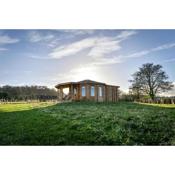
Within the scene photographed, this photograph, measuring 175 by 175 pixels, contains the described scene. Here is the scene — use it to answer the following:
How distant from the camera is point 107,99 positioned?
6.23 metres

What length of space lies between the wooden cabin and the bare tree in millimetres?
439

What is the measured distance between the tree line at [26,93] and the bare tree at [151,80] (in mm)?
1662

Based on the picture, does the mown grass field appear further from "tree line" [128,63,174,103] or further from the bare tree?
the bare tree

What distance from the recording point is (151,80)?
236 inches

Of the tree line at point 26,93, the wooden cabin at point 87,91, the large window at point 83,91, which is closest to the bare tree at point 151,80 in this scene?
the wooden cabin at point 87,91

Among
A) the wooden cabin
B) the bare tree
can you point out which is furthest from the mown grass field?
the bare tree

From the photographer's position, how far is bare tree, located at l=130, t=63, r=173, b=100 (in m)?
5.86

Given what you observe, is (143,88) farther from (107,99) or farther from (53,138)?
(53,138)

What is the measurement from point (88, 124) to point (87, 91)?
0.79 meters

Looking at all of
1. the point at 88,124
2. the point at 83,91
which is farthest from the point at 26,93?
the point at 88,124
